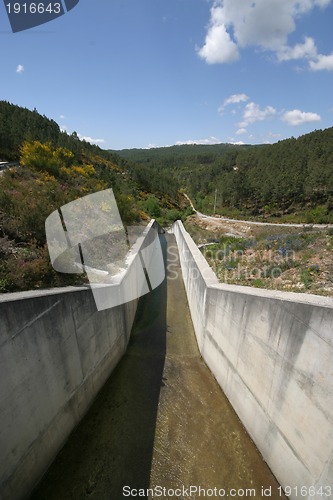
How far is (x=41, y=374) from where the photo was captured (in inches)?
177

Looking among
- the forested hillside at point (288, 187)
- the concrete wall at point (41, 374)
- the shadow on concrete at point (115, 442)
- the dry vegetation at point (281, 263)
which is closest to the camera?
the concrete wall at point (41, 374)

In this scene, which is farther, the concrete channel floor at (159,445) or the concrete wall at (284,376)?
the concrete channel floor at (159,445)

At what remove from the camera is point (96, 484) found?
16.3 ft

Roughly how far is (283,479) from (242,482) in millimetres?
878

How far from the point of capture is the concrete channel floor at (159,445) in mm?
4973

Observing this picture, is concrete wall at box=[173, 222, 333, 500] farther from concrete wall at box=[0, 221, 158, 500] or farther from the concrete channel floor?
concrete wall at box=[0, 221, 158, 500]

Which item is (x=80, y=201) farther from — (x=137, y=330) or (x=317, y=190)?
(x=317, y=190)

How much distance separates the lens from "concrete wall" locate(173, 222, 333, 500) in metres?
3.91

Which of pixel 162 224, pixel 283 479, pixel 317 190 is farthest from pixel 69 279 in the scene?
pixel 317 190

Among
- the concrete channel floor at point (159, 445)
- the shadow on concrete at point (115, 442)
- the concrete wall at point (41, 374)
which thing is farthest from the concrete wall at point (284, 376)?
the concrete wall at point (41, 374)

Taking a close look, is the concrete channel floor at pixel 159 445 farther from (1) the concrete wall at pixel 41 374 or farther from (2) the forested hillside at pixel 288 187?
(2) the forested hillside at pixel 288 187

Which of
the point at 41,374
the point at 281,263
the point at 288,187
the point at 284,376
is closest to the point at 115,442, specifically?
the point at 41,374

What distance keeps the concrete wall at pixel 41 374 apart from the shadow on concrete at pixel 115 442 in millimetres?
323

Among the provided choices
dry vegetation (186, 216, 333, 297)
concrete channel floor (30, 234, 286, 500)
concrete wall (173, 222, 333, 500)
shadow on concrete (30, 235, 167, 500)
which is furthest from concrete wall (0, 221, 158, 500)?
dry vegetation (186, 216, 333, 297)
